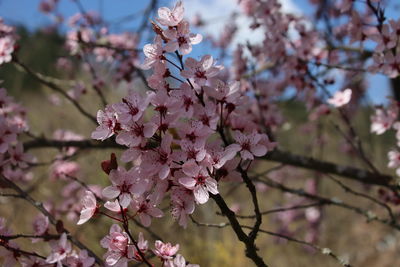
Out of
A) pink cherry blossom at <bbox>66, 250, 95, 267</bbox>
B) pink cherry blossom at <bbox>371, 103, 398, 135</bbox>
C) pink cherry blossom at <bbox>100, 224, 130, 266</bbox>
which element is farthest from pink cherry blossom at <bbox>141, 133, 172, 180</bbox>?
pink cherry blossom at <bbox>371, 103, 398, 135</bbox>

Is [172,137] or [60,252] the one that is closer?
[172,137]

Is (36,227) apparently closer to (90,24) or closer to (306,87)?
(306,87)

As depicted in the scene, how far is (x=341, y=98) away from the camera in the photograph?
6.14ft

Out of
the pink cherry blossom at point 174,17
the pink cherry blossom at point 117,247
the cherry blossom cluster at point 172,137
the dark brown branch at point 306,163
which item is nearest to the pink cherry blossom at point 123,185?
the cherry blossom cluster at point 172,137

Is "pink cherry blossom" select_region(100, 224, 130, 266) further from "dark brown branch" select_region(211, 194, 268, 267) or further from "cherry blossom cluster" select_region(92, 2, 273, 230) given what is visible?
"dark brown branch" select_region(211, 194, 268, 267)

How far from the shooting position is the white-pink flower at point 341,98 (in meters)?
1.80

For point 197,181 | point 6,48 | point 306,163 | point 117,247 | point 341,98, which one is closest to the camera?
point 197,181

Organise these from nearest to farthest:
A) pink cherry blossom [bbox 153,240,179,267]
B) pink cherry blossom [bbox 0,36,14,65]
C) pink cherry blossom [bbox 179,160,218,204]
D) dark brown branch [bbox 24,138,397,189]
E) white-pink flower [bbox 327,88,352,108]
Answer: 1. pink cherry blossom [bbox 179,160,218,204]
2. pink cherry blossom [bbox 153,240,179,267]
3. pink cherry blossom [bbox 0,36,14,65]
4. white-pink flower [bbox 327,88,352,108]
5. dark brown branch [bbox 24,138,397,189]

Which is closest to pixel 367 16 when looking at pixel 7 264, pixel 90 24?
pixel 90 24

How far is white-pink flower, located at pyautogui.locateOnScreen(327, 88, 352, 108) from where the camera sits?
180 cm

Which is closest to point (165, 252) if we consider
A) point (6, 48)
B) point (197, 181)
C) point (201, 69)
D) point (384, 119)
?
point (197, 181)

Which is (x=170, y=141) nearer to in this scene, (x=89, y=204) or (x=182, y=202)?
(x=182, y=202)

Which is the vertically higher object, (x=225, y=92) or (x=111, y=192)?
(x=225, y=92)

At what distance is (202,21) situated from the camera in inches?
138
